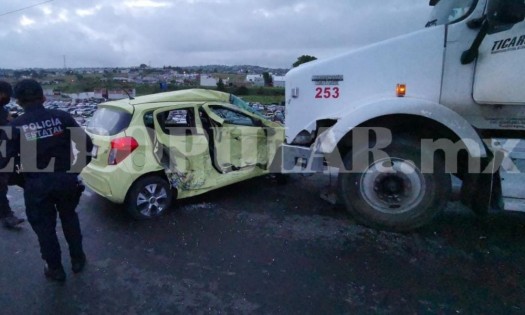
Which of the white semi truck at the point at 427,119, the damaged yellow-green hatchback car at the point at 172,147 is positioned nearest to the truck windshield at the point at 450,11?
the white semi truck at the point at 427,119

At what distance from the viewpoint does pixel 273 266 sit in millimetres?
3207

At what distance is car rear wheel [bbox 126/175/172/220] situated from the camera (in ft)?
13.8

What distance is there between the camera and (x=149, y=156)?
4.26 metres

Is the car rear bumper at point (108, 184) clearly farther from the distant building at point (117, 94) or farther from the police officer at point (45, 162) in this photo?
the distant building at point (117, 94)

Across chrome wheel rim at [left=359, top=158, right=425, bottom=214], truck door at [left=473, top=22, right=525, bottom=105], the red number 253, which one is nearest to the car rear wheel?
the red number 253

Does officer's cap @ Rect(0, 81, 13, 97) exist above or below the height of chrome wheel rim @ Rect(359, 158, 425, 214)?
above

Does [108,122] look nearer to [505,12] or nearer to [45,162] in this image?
[45,162]

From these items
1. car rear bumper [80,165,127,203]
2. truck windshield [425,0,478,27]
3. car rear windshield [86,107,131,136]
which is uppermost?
truck windshield [425,0,478,27]

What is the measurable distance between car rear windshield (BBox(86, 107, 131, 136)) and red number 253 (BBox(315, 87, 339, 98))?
2367mm

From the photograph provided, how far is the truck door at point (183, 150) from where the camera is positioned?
14.4 ft

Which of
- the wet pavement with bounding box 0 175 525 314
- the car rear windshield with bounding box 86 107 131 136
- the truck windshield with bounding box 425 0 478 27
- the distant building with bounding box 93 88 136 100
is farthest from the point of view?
the distant building with bounding box 93 88 136 100

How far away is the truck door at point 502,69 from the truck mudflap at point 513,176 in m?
0.51

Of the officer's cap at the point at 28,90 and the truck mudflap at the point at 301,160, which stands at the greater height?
the officer's cap at the point at 28,90

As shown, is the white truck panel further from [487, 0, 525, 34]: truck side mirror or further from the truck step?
the truck step
